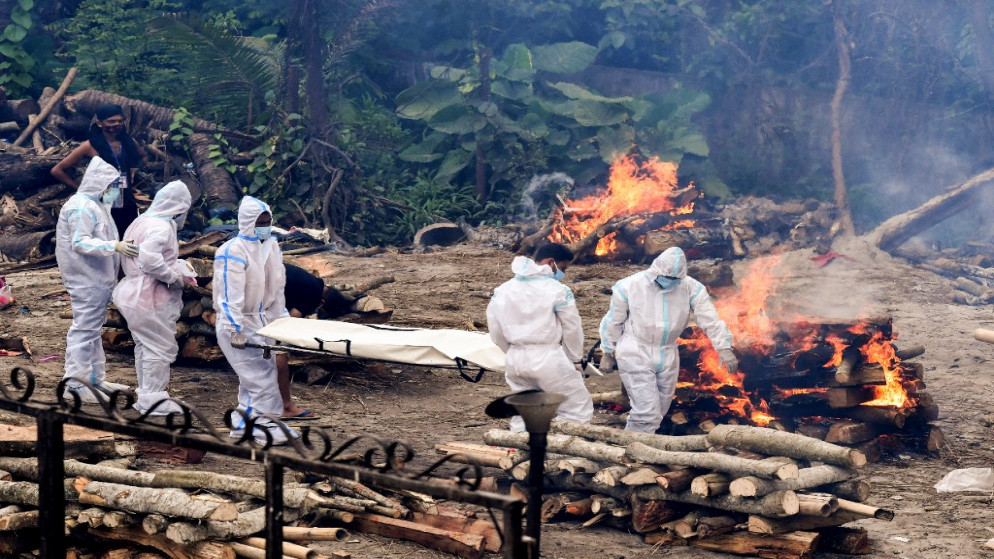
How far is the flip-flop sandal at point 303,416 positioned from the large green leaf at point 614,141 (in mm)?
11091

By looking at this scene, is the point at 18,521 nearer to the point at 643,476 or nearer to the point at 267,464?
the point at 267,464

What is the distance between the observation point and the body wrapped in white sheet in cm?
725

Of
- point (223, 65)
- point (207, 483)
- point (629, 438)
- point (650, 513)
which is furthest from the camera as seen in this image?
point (223, 65)

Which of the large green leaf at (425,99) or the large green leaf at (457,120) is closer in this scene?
the large green leaf at (457,120)

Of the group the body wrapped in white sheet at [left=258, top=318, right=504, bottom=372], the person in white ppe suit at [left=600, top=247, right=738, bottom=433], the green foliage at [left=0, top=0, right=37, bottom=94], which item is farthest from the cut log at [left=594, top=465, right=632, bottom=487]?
the green foliage at [left=0, top=0, right=37, bottom=94]

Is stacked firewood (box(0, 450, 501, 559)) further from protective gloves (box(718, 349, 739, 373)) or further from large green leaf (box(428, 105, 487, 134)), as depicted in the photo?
large green leaf (box(428, 105, 487, 134))

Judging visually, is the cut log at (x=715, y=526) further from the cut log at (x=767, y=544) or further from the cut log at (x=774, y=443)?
the cut log at (x=774, y=443)

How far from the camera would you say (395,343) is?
24.5 feet

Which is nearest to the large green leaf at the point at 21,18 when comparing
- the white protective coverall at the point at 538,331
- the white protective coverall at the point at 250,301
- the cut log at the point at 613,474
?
the white protective coverall at the point at 250,301

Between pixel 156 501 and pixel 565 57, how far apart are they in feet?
54.1

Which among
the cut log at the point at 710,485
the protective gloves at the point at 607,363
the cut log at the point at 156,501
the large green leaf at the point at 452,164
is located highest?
the large green leaf at the point at 452,164

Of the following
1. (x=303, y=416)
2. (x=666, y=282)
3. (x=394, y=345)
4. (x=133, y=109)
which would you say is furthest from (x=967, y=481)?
(x=133, y=109)

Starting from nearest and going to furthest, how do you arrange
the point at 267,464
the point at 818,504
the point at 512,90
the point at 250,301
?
the point at 267,464 < the point at 818,504 < the point at 250,301 < the point at 512,90

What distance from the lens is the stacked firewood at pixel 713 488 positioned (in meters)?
Result: 6.02
